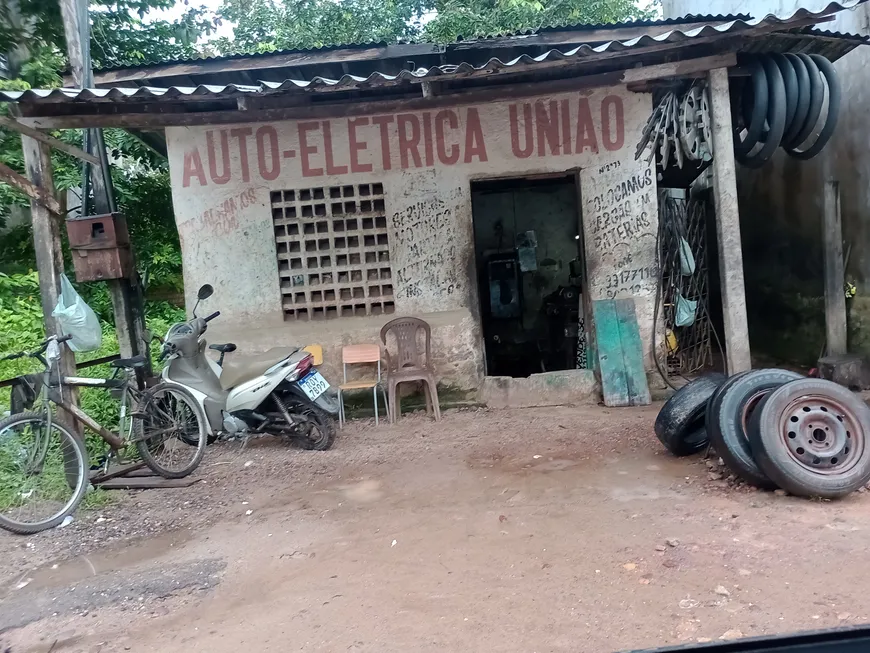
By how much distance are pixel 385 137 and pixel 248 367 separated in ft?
8.72

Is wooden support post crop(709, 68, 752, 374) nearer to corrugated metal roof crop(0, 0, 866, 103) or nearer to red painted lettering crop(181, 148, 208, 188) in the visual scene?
corrugated metal roof crop(0, 0, 866, 103)

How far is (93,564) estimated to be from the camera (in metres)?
3.61

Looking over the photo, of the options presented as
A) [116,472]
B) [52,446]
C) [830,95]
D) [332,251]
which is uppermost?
[830,95]

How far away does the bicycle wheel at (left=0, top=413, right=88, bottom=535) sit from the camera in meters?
3.99

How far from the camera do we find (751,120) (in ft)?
18.5

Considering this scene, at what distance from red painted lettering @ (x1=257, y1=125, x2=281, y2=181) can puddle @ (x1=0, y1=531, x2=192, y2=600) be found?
3.69 metres


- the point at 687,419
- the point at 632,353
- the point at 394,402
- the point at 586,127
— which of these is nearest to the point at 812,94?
the point at 586,127

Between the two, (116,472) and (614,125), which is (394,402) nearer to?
(116,472)

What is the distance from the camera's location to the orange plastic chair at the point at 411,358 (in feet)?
19.9

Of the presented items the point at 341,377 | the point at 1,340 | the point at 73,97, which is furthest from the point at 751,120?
the point at 1,340

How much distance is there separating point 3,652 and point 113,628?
43cm

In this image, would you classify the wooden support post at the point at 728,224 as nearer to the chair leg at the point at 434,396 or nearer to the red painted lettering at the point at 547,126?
the red painted lettering at the point at 547,126

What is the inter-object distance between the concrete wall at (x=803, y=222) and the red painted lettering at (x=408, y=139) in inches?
168

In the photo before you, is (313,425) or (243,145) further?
(243,145)
